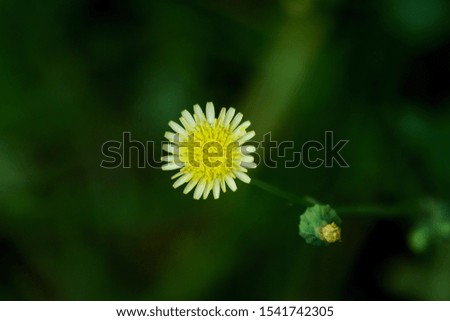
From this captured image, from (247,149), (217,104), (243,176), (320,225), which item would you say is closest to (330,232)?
(320,225)

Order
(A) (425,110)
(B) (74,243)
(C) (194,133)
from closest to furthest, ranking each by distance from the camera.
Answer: (C) (194,133), (A) (425,110), (B) (74,243)

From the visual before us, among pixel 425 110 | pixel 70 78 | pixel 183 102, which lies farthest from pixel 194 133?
pixel 425 110

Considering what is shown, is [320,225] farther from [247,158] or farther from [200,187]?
[200,187]

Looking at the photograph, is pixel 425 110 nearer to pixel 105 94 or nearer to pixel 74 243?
pixel 105 94

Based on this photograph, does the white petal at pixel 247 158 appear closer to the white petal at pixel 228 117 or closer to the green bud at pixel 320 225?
the white petal at pixel 228 117

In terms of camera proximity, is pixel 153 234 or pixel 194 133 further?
pixel 153 234

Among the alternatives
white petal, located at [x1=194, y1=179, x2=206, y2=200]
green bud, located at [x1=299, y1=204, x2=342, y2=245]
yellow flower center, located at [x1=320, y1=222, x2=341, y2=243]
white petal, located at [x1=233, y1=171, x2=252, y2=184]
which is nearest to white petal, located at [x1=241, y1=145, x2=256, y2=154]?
white petal, located at [x1=233, y1=171, x2=252, y2=184]

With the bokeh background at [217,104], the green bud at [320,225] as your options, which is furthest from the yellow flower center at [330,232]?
the bokeh background at [217,104]
